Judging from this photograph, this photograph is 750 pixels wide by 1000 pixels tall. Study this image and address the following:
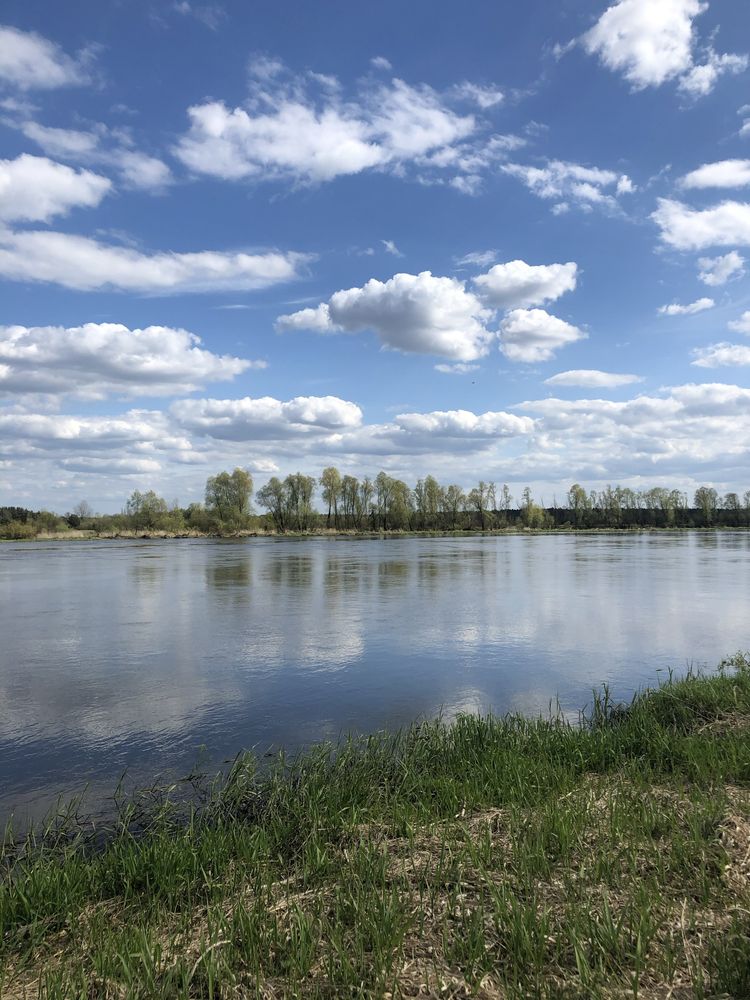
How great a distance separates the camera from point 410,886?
14.2 ft

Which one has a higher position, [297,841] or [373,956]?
[373,956]

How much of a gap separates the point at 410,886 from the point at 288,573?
3132 cm

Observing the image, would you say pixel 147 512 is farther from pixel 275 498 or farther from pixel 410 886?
pixel 410 886

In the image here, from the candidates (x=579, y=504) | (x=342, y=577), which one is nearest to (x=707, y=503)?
(x=579, y=504)

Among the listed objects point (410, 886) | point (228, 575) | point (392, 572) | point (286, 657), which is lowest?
point (392, 572)

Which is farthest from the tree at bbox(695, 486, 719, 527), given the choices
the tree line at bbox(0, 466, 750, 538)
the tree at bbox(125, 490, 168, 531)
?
the tree at bbox(125, 490, 168, 531)

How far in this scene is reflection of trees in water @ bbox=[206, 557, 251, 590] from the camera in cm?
2995

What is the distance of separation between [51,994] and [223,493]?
117 meters

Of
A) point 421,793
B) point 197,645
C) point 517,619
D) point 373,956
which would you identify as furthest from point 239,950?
point 517,619

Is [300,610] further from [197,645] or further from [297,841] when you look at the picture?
[297,841]

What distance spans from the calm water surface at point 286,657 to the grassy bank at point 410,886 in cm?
230

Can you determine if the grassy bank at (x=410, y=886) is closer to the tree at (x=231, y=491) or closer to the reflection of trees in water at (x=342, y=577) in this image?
the reflection of trees in water at (x=342, y=577)

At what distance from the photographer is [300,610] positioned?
70.5 ft

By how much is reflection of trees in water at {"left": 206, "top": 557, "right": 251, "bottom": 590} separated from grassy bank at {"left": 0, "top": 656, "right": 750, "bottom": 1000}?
23159 millimetres
